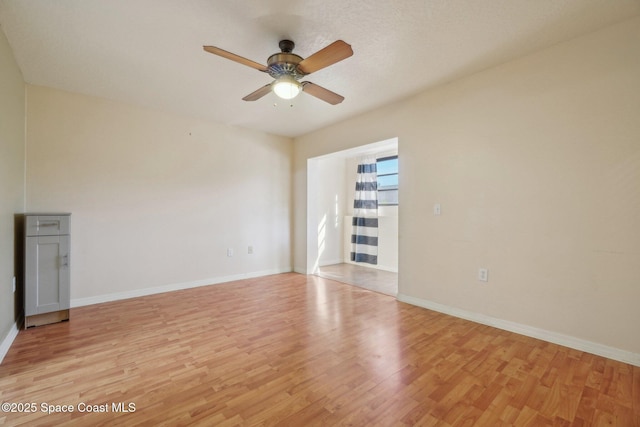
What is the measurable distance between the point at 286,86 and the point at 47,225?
275 centimetres

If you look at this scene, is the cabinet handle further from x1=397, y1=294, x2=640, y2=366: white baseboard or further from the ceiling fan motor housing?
x1=397, y1=294, x2=640, y2=366: white baseboard

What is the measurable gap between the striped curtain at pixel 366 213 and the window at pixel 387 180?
0.11m

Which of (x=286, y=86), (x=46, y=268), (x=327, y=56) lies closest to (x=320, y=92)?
(x=286, y=86)

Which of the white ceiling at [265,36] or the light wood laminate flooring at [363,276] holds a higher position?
the white ceiling at [265,36]

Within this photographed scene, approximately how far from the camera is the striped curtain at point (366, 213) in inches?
219

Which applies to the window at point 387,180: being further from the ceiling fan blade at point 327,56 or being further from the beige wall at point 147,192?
the ceiling fan blade at point 327,56

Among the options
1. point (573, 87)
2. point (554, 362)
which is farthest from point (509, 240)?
point (573, 87)

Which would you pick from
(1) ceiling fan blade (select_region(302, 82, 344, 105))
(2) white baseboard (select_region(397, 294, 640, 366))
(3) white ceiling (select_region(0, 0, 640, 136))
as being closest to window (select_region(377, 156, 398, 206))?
(3) white ceiling (select_region(0, 0, 640, 136))

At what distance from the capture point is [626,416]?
154 centimetres

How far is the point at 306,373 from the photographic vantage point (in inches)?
76.2

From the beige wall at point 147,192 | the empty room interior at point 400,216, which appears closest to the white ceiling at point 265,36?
the empty room interior at point 400,216

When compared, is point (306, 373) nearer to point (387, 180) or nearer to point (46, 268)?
point (46, 268)

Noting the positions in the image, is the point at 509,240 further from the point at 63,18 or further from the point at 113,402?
the point at 63,18

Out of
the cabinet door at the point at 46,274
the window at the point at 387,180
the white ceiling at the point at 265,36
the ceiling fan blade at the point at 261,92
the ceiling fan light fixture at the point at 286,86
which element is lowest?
the cabinet door at the point at 46,274
